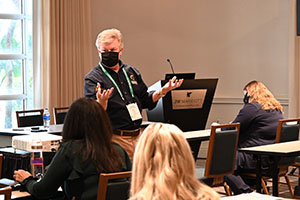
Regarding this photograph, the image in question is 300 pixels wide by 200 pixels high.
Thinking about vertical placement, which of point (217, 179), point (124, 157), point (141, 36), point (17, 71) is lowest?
point (217, 179)

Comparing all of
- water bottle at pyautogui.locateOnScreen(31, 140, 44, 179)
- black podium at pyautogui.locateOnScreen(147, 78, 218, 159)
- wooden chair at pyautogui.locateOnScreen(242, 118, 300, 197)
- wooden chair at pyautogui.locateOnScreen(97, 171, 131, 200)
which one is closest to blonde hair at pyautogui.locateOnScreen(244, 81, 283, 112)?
wooden chair at pyautogui.locateOnScreen(242, 118, 300, 197)

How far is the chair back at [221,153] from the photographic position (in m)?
4.76

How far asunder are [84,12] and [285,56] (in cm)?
311

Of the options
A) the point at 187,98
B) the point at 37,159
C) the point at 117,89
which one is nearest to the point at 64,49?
the point at 187,98

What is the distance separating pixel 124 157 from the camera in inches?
121

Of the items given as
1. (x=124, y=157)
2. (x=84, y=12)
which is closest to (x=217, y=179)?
(x=124, y=157)

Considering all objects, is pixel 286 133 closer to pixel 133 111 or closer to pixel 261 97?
pixel 261 97

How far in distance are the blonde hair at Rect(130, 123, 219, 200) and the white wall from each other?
22.7 feet

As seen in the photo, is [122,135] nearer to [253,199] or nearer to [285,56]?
[253,199]

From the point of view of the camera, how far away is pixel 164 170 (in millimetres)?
1736

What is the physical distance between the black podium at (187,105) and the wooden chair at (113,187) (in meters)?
4.07

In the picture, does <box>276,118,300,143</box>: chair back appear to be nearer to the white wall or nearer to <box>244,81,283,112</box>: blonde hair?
<box>244,81,283,112</box>: blonde hair

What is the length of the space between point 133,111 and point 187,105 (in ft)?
9.73

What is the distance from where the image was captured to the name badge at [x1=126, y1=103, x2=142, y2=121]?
13.7 feet
